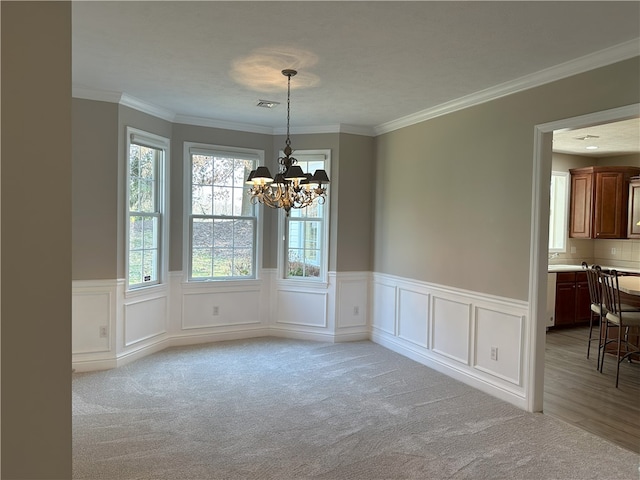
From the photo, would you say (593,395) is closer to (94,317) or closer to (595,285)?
(595,285)

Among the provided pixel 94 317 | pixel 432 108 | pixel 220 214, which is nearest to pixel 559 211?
pixel 432 108

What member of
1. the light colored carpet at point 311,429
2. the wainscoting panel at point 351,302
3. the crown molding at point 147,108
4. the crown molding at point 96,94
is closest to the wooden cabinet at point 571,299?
the wainscoting panel at point 351,302

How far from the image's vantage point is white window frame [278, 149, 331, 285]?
561 centimetres

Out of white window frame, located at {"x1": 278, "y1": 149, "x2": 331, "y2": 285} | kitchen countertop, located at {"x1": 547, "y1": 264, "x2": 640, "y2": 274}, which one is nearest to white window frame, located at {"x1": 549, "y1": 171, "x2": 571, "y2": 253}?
kitchen countertop, located at {"x1": 547, "y1": 264, "x2": 640, "y2": 274}

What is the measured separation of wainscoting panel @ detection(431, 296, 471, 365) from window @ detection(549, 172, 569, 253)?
3.65 meters

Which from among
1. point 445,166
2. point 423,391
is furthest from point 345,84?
point 423,391

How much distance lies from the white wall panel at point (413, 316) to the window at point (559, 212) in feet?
11.5

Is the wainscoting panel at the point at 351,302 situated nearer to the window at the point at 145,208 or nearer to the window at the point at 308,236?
the window at the point at 308,236

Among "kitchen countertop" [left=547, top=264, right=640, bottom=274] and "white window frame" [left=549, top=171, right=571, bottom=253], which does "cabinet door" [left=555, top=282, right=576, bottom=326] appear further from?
"white window frame" [left=549, top=171, right=571, bottom=253]

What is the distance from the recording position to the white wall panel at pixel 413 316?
483cm

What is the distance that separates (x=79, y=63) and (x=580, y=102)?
390 centimetres

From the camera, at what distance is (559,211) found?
7.23 metres

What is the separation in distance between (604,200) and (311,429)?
6074 millimetres

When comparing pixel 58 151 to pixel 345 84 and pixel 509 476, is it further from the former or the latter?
pixel 345 84
